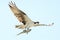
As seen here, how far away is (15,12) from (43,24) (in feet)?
5.14

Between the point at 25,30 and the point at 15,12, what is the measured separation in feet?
3.73

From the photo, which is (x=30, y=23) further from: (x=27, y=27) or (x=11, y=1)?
(x=11, y=1)

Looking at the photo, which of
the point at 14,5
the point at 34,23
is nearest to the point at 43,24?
the point at 34,23

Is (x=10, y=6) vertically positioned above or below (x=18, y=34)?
above

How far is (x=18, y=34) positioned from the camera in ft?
64.7

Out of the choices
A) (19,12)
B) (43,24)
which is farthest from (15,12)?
(43,24)

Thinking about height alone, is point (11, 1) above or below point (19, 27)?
above

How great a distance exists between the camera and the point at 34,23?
64.4 feet

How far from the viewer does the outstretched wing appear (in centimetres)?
1885

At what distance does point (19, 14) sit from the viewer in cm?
1936

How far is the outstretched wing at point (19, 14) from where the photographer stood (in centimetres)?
1885

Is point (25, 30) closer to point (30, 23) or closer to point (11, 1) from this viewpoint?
point (30, 23)

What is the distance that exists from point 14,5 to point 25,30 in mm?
1528

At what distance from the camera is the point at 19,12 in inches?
759
